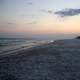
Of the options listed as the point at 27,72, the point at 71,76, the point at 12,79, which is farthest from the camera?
the point at 27,72

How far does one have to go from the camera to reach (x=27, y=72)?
11.5m

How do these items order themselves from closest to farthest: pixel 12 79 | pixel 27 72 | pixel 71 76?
pixel 12 79 < pixel 71 76 < pixel 27 72

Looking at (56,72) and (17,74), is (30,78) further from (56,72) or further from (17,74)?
(56,72)

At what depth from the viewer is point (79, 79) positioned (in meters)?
10.0

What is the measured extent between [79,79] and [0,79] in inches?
148

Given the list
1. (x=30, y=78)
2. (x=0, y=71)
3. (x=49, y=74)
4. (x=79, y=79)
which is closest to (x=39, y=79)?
(x=30, y=78)

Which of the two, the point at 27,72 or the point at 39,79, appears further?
the point at 27,72

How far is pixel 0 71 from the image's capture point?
11.6m

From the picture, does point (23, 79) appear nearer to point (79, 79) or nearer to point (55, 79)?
point (55, 79)

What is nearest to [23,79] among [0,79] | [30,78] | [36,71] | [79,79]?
[30,78]

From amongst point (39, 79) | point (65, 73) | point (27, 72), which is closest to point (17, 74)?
point (27, 72)

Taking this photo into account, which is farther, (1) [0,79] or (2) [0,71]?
(2) [0,71]

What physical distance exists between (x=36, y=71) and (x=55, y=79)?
1.97 m

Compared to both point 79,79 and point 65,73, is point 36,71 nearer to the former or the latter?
point 65,73
